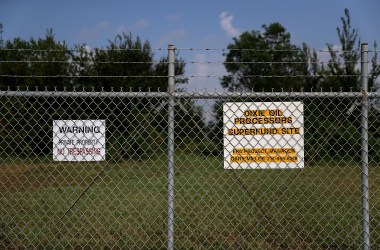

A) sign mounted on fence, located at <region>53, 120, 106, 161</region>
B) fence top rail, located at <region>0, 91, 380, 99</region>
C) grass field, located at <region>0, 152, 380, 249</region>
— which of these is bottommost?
grass field, located at <region>0, 152, 380, 249</region>

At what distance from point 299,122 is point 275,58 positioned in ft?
90.0

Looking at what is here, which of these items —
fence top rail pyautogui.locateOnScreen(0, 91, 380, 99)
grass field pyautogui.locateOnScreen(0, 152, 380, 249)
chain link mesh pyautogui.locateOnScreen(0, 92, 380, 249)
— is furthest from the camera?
grass field pyautogui.locateOnScreen(0, 152, 380, 249)

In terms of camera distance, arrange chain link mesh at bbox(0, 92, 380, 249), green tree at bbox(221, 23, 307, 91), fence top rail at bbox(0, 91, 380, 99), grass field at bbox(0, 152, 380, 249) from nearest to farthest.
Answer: fence top rail at bbox(0, 91, 380, 99), chain link mesh at bbox(0, 92, 380, 249), grass field at bbox(0, 152, 380, 249), green tree at bbox(221, 23, 307, 91)

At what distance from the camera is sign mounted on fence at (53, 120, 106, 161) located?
3.13m

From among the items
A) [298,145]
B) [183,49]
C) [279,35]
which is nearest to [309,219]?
[298,145]

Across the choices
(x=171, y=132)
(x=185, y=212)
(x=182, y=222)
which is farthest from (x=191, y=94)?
(x=185, y=212)

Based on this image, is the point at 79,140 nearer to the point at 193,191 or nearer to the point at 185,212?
the point at 185,212

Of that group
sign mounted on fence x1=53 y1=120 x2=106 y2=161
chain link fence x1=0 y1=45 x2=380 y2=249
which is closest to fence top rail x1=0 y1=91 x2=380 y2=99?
chain link fence x1=0 y1=45 x2=380 y2=249

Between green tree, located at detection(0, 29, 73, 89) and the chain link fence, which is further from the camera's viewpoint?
green tree, located at detection(0, 29, 73, 89)

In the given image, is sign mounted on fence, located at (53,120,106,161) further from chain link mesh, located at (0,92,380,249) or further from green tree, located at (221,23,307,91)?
green tree, located at (221,23,307,91)

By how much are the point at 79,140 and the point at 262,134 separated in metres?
1.47

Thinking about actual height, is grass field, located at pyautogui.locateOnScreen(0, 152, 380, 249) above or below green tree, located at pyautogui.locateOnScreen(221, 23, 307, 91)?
below

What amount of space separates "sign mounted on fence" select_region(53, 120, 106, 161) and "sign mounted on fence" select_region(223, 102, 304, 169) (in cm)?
101

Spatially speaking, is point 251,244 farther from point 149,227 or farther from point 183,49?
point 183,49
